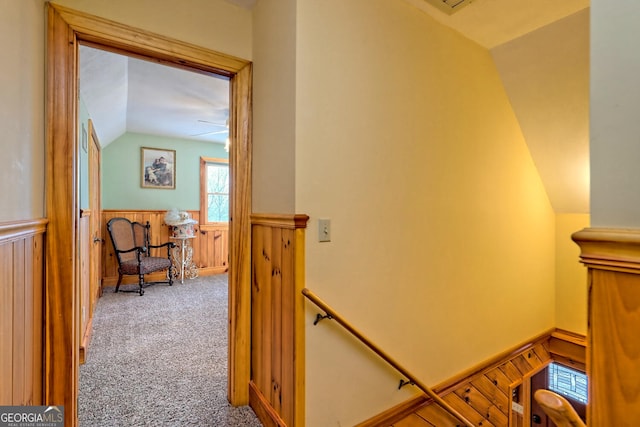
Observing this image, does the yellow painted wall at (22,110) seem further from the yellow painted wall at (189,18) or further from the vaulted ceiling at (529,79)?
the vaulted ceiling at (529,79)

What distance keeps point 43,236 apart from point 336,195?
135 centimetres

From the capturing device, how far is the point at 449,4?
190cm

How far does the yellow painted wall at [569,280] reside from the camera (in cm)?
300

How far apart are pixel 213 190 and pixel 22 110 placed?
4.65m

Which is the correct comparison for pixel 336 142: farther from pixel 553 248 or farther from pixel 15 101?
pixel 553 248

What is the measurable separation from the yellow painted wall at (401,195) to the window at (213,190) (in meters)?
4.45

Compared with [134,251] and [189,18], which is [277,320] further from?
[134,251]

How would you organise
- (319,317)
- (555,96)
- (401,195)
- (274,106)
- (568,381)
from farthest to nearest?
(568,381) → (555,96) → (401,195) → (274,106) → (319,317)

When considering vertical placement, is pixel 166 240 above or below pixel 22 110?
below

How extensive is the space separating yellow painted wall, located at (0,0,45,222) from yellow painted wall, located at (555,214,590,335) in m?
3.98

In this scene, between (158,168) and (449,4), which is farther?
(158,168)

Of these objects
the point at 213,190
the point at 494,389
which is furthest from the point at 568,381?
the point at 213,190

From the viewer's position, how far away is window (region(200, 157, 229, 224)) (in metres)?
5.53

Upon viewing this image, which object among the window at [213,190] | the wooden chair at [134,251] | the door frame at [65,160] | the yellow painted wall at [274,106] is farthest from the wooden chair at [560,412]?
the window at [213,190]
